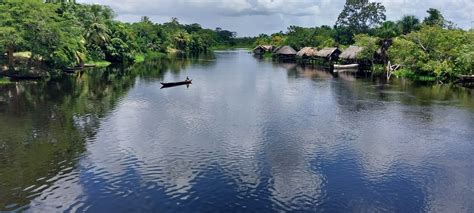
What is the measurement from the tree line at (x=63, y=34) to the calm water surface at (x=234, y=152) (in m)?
11.6

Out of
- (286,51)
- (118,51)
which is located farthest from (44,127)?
(286,51)

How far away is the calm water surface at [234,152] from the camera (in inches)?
879

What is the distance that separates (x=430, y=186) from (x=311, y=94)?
32.7 metres

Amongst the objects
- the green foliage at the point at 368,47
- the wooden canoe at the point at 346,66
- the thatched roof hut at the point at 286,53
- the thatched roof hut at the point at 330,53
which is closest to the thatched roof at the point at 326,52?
the thatched roof hut at the point at 330,53

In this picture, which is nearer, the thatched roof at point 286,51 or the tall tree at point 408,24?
the tall tree at point 408,24

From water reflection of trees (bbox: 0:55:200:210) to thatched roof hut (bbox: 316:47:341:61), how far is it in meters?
55.6

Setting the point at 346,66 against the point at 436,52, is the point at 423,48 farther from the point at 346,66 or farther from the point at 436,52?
the point at 346,66

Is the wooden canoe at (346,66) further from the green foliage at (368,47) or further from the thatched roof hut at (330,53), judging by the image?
the thatched roof hut at (330,53)

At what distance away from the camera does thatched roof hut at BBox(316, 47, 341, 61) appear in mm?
104438

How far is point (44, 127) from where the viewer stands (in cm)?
3575

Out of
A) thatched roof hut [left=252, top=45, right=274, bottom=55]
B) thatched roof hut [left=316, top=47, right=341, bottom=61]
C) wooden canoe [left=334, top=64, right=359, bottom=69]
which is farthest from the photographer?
thatched roof hut [left=252, top=45, right=274, bottom=55]

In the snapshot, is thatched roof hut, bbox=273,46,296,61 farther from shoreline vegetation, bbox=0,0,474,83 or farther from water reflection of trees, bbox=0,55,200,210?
water reflection of trees, bbox=0,55,200,210

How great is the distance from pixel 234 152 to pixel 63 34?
48.7 m

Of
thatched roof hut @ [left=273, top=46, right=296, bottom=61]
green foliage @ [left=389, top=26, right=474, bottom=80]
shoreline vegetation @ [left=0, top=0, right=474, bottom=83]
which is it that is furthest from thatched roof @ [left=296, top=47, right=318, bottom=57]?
green foliage @ [left=389, top=26, right=474, bottom=80]
